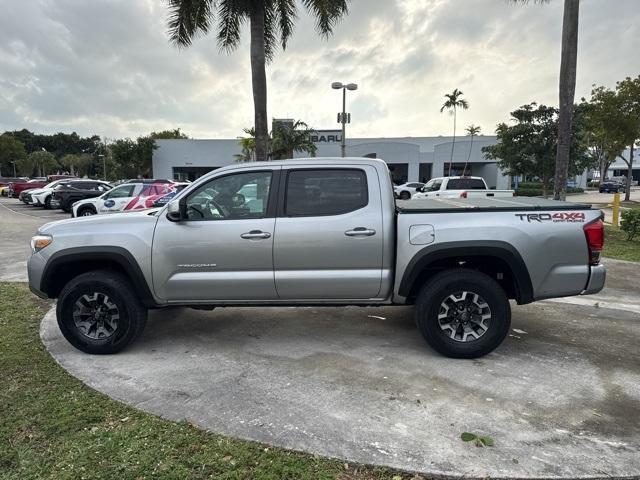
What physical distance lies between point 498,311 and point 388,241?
Result: 1.17m

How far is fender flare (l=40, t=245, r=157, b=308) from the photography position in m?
4.25

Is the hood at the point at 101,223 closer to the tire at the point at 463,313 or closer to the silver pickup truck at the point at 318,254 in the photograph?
the silver pickup truck at the point at 318,254

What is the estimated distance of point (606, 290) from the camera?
6980mm

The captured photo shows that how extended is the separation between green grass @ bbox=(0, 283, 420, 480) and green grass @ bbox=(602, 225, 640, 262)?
30.1ft

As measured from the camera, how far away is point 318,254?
4168 mm

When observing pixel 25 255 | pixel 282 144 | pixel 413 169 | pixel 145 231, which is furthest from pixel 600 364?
pixel 413 169

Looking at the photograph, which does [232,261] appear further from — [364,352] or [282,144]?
[282,144]

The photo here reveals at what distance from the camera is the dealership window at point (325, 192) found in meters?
4.24

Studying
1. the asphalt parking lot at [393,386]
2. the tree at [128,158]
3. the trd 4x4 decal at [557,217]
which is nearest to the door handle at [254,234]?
the asphalt parking lot at [393,386]

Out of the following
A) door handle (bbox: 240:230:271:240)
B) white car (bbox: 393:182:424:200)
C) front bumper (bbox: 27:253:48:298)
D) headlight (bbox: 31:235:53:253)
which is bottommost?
front bumper (bbox: 27:253:48:298)

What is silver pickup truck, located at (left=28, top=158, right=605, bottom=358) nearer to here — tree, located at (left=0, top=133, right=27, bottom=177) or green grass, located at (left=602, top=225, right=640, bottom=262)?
green grass, located at (left=602, top=225, right=640, bottom=262)

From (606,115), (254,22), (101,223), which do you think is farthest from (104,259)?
(606,115)

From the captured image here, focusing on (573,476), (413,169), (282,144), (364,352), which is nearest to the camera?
(573,476)

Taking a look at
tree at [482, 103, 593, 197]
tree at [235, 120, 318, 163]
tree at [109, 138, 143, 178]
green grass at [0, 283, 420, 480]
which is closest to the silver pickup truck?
green grass at [0, 283, 420, 480]
